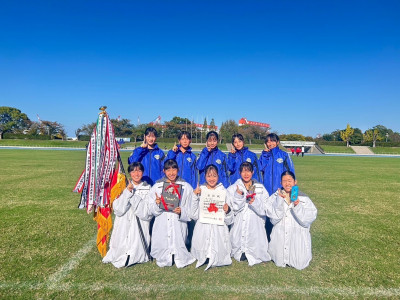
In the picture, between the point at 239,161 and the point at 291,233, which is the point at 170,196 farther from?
the point at 291,233

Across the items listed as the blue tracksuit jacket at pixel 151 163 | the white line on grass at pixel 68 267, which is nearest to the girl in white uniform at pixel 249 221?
the blue tracksuit jacket at pixel 151 163

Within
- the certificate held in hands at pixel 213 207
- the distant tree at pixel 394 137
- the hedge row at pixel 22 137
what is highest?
the distant tree at pixel 394 137

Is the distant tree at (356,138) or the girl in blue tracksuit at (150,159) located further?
the distant tree at (356,138)

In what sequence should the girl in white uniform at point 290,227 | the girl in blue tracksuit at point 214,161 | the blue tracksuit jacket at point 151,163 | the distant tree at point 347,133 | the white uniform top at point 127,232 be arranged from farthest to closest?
the distant tree at point 347,133 → the girl in blue tracksuit at point 214,161 → the blue tracksuit jacket at point 151,163 → the white uniform top at point 127,232 → the girl in white uniform at point 290,227

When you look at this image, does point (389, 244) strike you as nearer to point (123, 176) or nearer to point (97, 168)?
point (123, 176)

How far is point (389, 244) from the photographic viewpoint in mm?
5062

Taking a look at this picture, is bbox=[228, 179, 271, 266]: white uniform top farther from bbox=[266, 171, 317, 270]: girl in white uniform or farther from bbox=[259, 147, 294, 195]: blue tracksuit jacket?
bbox=[259, 147, 294, 195]: blue tracksuit jacket

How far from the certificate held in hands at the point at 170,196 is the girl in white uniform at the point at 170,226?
4cm

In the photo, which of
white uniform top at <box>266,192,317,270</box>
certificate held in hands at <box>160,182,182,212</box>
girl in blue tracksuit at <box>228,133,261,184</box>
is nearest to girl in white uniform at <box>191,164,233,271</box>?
certificate held in hands at <box>160,182,182,212</box>

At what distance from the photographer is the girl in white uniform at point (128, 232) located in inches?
159

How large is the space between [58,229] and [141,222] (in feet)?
8.27

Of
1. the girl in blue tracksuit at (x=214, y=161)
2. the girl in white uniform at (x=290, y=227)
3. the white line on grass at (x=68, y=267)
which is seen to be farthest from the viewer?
the girl in blue tracksuit at (x=214, y=161)

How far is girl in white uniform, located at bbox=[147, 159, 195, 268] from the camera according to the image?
4.07m

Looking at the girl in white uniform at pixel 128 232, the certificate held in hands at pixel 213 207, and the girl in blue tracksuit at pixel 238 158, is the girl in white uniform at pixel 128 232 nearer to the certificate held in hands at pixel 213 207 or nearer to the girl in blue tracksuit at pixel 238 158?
the certificate held in hands at pixel 213 207
